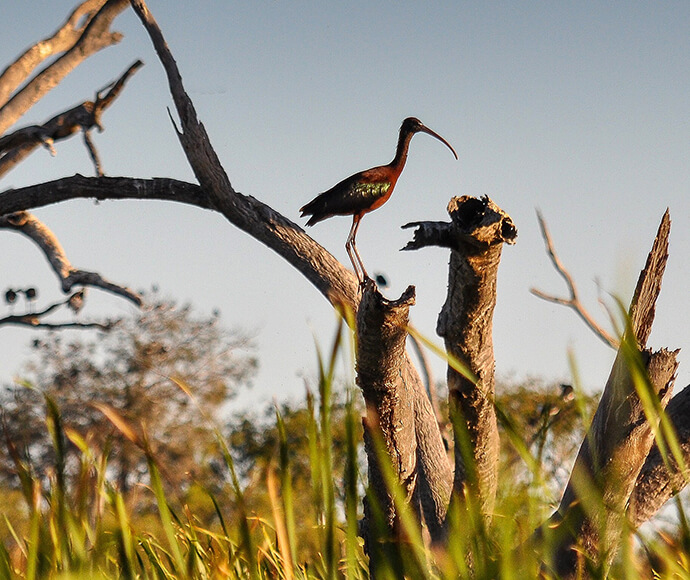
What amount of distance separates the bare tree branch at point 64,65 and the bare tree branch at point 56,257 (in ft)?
3.63

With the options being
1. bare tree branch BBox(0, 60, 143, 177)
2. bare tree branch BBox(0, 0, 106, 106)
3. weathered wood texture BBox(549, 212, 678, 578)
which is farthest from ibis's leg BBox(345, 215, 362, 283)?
bare tree branch BBox(0, 0, 106, 106)

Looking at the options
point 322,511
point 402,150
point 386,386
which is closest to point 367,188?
point 402,150

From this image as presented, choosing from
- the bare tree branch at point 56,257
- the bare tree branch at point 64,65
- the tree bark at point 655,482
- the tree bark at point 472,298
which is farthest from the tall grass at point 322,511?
the bare tree branch at point 64,65

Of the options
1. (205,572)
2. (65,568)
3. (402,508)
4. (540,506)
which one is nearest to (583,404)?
(402,508)

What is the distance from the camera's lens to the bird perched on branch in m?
5.33

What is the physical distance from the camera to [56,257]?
1033 cm

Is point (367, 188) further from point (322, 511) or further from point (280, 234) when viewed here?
point (322, 511)

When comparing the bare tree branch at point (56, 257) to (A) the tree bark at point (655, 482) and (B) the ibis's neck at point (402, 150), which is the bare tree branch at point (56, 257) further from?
(A) the tree bark at point (655, 482)

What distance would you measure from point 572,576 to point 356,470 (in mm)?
2081

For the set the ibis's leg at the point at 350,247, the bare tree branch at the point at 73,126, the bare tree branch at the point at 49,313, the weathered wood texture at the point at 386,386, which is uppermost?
the bare tree branch at the point at 73,126

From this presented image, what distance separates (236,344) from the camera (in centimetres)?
1970

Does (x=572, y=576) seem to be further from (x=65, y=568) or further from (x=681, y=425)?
(x=65, y=568)

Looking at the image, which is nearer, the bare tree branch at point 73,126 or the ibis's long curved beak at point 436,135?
the ibis's long curved beak at point 436,135

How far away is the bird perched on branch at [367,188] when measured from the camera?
533 centimetres
